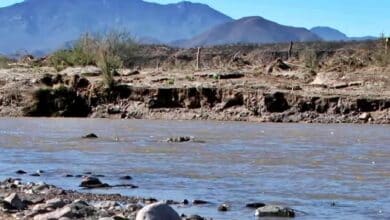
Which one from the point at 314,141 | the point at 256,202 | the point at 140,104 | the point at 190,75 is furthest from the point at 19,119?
the point at 256,202

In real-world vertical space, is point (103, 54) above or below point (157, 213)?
above

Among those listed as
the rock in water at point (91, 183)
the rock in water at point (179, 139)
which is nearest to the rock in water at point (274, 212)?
the rock in water at point (91, 183)

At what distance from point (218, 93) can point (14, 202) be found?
92.9ft

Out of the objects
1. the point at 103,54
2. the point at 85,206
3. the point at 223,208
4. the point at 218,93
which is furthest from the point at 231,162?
the point at 103,54

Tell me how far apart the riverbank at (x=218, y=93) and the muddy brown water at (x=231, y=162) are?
324 centimetres

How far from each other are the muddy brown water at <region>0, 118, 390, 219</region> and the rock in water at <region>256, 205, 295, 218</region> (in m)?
0.16

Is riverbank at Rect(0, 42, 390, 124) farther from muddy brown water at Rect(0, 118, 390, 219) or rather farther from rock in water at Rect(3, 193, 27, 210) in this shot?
rock in water at Rect(3, 193, 27, 210)

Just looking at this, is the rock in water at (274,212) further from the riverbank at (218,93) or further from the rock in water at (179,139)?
the riverbank at (218,93)

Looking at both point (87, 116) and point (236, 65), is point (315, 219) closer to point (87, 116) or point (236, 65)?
point (87, 116)

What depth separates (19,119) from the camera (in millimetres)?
42688

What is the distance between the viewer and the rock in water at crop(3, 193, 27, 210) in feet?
44.7

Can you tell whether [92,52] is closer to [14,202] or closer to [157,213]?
[14,202]

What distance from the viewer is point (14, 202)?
13.8m

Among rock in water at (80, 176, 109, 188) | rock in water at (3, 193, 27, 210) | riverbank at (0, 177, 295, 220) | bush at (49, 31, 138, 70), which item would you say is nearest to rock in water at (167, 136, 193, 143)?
rock in water at (80, 176, 109, 188)
